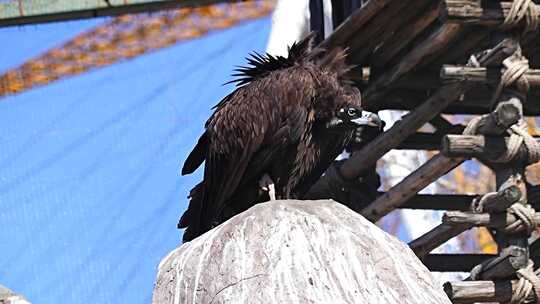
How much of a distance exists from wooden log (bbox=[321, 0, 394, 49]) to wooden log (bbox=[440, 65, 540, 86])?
87 centimetres

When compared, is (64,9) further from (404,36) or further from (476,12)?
(476,12)

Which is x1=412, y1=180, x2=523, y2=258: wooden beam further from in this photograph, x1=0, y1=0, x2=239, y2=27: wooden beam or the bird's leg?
x1=0, y1=0, x2=239, y2=27: wooden beam

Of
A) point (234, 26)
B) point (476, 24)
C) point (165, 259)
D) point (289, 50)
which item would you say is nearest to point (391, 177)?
point (234, 26)

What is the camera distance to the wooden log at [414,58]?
1099cm

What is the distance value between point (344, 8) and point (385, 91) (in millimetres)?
1160

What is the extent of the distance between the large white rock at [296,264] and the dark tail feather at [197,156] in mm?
2029

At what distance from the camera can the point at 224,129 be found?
8.77m

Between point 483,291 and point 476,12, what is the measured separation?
189 centimetres

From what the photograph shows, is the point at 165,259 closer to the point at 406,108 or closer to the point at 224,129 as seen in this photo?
the point at 224,129

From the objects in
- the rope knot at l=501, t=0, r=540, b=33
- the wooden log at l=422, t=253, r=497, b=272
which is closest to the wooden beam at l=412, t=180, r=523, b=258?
the wooden log at l=422, t=253, r=497, b=272

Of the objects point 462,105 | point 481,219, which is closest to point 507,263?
point 481,219

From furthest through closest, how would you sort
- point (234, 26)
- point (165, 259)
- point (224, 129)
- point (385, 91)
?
point (234, 26) → point (385, 91) → point (224, 129) → point (165, 259)

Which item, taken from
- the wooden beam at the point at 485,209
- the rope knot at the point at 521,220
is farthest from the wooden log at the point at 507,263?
the wooden beam at the point at 485,209

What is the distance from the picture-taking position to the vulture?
868 cm
